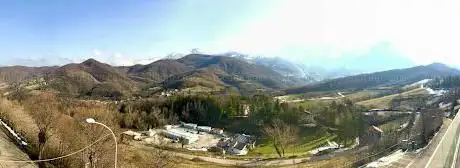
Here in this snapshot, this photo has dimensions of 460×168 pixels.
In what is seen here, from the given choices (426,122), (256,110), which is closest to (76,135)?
(426,122)

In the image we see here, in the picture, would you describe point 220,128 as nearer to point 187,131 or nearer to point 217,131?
point 217,131

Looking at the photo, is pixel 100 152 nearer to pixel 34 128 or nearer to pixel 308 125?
pixel 34 128

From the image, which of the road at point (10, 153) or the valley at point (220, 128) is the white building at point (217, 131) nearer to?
the valley at point (220, 128)

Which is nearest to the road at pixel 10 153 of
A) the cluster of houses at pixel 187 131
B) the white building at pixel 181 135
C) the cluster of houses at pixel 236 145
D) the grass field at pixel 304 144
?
the grass field at pixel 304 144

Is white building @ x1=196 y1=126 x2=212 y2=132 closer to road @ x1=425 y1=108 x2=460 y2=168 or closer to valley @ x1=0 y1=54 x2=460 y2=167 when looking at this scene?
valley @ x1=0 y1=54 x2=460 y2=167

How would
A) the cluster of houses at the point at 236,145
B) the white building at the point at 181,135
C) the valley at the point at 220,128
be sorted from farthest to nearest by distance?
the white building at the point at 181,135 → the cluster of houses at the point at 236,145 → the valley at the point at 220,128

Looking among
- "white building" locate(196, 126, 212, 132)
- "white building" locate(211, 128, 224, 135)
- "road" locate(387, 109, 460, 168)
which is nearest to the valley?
"white building" locate(196, 126, 212, 132)

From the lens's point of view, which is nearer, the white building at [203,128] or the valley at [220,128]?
the valley at [220,128]

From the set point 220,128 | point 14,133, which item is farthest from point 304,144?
point 14,133
